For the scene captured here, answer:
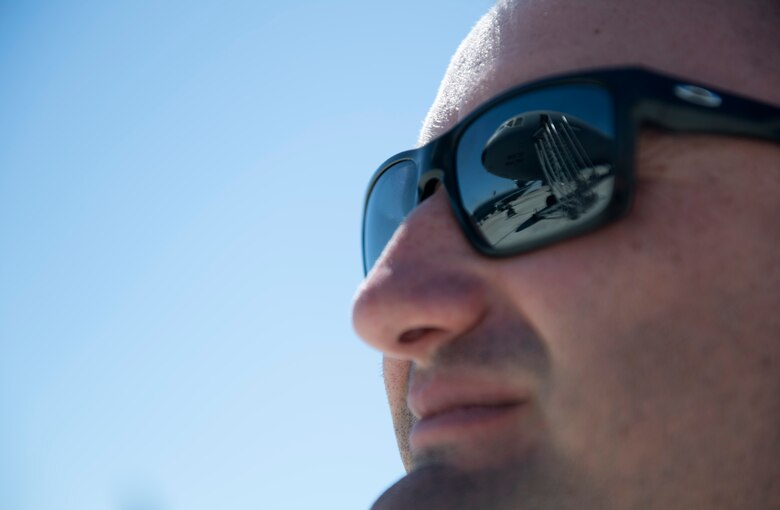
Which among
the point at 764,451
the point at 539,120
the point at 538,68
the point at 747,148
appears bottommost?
the point at 764,451

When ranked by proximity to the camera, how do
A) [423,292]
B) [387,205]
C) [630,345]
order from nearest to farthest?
[630,345] < [423,292] < [387,205]

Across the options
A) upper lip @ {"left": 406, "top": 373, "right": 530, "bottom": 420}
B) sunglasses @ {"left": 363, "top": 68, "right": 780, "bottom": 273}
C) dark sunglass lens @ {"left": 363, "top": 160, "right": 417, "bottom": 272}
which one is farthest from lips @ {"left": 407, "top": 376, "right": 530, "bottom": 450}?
dark sunglass lens @ {"left": 363, "top": 160, "right": 417, "bottom": 272}

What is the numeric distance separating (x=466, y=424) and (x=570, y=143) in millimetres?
434

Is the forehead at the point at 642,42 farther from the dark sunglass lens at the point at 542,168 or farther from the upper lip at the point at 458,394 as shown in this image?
the upper lip at the point at 458,394

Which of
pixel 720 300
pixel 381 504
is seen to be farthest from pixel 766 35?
pixel 381 504

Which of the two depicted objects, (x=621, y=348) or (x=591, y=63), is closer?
(x=621, y=348)

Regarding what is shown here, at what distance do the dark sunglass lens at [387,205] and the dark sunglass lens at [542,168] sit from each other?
9.4 inches

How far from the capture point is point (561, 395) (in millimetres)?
968

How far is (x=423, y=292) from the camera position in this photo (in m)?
1.09

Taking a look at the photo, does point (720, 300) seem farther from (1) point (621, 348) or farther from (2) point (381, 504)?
(2) point (381, 504)

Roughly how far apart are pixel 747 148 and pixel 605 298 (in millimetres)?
319

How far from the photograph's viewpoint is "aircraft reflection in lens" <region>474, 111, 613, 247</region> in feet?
3.34

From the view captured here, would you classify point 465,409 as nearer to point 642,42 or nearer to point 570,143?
point 570,143

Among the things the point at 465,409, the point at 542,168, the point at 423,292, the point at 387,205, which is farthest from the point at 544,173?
the point at 387,205
